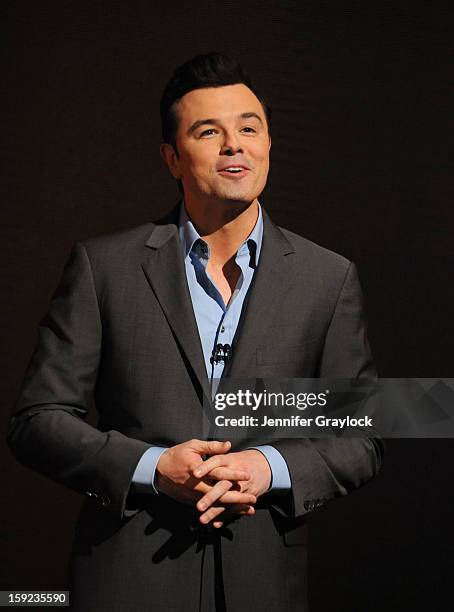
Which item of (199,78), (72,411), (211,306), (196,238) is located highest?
(199,78)

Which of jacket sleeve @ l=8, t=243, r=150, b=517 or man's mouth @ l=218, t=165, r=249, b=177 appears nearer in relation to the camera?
jacket sleeve @ l=8, t=243, r=150, b=517

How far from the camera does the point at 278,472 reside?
6.53 feet

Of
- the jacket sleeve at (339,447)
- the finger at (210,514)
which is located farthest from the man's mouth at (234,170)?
the finger at (210,514)

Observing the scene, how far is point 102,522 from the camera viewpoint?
2047 mm

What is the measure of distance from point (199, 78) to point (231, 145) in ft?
0.59

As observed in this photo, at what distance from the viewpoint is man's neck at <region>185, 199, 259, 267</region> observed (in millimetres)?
2201

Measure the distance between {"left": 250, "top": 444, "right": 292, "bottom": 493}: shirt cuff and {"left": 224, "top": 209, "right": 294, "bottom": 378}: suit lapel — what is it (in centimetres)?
17

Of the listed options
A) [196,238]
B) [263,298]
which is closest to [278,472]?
[263,298]

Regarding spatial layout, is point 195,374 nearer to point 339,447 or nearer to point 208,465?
point 208,465

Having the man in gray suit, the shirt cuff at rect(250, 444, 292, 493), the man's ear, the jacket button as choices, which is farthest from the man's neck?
the jacket button

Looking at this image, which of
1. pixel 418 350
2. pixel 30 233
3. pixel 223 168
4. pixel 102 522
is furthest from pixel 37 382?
pixel 418 350

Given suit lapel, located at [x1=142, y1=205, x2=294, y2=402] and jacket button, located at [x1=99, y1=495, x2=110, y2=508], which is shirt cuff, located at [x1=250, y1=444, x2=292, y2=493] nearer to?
suit lapel, located at [x1=142, y1=205, x2=294, y2=402]

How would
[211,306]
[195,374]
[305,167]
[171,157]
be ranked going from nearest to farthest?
[195,374] → [211,306] → [171,157] → [305,167]

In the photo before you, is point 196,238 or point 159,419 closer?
point 159,419
